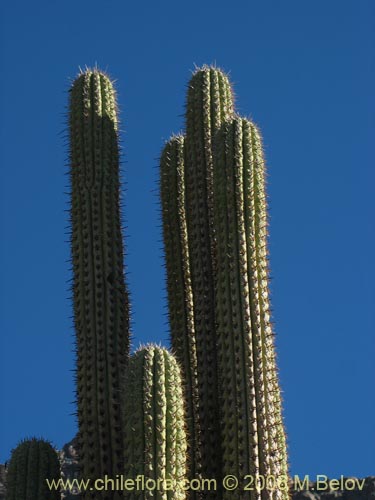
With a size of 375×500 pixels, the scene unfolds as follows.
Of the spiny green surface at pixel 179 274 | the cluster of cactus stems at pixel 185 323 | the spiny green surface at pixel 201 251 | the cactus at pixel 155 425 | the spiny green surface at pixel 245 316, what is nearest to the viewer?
the cactus at pixel 155 425

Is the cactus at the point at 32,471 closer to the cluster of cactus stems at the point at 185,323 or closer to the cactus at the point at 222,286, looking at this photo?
the cluster of cactus stems at the point at 185,323

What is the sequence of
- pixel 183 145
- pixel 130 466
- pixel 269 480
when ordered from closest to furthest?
pixel 130 466 → pixel 269 480 → pixel 183 145

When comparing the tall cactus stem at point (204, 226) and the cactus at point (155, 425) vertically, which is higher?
the tall cactus stem at point (204, 226)

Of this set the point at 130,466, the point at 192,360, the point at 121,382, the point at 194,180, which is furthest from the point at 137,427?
the point at 194,180

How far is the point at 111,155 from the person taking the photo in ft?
36.0

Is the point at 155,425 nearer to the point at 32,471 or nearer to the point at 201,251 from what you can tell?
the point at 32,471

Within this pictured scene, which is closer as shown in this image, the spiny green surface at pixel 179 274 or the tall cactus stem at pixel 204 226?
the tall cactus stem at pixel 204 226

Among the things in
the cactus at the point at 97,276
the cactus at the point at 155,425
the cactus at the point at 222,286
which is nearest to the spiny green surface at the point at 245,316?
the cactus at the point at 222,286

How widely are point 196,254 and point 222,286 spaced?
85 cm

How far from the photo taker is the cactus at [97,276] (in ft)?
32.5

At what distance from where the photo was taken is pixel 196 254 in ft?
35.2

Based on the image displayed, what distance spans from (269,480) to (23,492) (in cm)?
194

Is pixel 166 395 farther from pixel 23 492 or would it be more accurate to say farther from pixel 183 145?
pixel 183 145

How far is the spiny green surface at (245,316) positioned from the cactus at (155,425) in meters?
0.75
